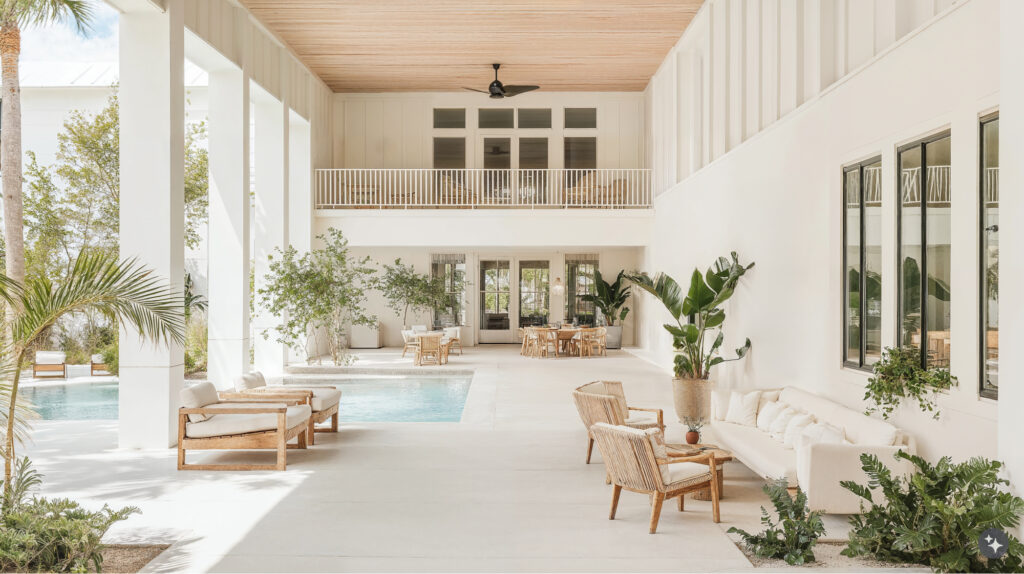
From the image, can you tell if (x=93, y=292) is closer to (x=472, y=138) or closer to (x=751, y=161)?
(x=751, y=161)

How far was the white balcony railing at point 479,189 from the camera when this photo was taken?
635 inches

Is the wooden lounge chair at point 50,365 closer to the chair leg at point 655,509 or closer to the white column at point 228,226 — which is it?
the white column at point 228,226

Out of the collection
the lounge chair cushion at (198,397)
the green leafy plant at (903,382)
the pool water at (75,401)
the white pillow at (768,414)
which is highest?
the green leafy plant at (903,382)

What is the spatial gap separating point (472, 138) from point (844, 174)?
1240cm

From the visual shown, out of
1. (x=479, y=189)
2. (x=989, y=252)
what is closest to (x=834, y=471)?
(x=989, y=252)

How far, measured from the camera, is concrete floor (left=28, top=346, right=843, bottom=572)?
4270 millimetres

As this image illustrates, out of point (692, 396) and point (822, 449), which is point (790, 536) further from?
point (692, 396)

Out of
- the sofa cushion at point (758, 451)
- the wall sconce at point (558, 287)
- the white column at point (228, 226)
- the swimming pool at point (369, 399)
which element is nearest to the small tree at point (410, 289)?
the wall sconce at point (558, 287)

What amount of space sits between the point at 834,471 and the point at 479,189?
14.0 meters

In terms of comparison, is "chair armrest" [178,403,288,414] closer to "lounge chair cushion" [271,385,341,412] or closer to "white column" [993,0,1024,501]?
"lounge chair cushion" [271,385,341,412]

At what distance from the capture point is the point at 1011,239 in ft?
12.4

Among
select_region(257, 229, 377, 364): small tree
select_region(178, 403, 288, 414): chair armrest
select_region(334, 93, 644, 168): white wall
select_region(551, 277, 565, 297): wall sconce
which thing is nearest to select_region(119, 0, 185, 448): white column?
select_region(178, 403, 288, 414): chair armrest

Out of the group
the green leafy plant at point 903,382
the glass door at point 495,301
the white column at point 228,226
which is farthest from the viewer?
the glass door at point 495,301

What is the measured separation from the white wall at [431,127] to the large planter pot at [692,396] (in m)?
10.2
